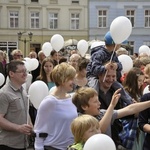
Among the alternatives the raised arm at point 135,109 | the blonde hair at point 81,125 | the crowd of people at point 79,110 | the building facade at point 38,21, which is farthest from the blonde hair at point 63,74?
the building facade at point 38,21

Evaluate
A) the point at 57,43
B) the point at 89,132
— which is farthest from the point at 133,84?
the point at 57,43

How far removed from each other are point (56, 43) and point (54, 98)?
5.76 m

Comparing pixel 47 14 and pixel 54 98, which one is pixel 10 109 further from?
pixel 47 14

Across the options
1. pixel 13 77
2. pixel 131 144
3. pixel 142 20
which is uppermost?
pixel 142 20

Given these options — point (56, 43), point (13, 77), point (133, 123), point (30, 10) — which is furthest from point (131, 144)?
point (30, 10)

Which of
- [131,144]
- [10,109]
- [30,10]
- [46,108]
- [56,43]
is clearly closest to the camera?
[46,108]

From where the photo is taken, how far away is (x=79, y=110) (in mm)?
3615

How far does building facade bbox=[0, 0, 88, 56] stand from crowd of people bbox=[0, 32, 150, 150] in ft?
118

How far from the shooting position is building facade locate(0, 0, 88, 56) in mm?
40750

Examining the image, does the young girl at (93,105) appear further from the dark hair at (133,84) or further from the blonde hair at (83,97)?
the dark hair at (133,84)

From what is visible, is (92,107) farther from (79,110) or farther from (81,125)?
(81,125)

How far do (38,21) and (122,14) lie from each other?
8.48m

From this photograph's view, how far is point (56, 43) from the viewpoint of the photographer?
9359 mm

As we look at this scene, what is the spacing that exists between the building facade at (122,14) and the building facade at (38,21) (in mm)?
822
